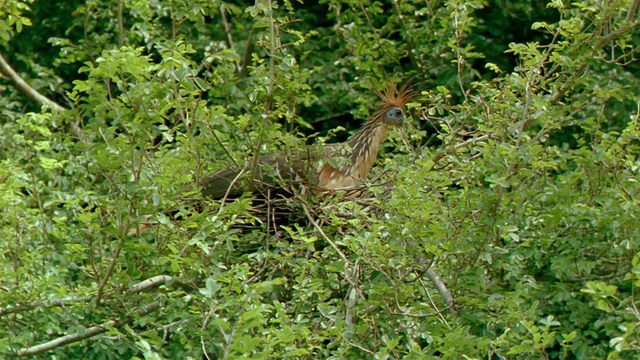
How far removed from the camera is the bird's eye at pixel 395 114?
733 cm

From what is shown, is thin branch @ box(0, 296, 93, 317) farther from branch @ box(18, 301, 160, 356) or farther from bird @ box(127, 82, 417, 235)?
bird @ box(127, 82, 417, 235)

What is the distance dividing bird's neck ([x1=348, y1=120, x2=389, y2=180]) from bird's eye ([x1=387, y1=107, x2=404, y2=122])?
0.25 feet

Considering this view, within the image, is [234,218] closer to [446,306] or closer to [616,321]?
[446,306]

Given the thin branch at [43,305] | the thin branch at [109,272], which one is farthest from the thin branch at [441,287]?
the thin branch at [43,305]

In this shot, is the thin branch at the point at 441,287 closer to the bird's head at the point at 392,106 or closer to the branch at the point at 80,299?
the branch at the point at 80,299

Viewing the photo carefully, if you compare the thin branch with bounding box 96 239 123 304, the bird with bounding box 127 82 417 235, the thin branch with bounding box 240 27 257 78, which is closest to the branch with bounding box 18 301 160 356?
the thin branch with bounding box 96 239 123 304

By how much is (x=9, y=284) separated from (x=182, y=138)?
3.09 feet

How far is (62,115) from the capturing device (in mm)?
5188

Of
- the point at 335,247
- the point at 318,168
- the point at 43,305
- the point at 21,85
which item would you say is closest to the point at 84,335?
the point at 43,305

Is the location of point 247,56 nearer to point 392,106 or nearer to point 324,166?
point 392,106

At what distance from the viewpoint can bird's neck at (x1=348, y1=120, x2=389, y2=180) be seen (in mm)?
7273

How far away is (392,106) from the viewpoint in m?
7.35

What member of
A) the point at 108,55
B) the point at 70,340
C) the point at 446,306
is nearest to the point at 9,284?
the point at 70,340

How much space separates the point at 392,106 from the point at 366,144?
25cm
